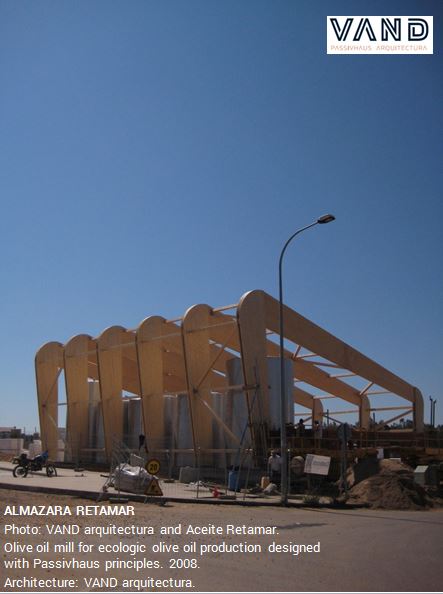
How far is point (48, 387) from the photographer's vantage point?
4978 centimetres

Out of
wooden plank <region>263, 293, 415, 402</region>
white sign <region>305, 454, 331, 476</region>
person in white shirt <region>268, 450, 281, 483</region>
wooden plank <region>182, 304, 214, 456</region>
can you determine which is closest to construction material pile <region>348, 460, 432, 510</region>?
white sign <region>305, 454, 331, 476</region>

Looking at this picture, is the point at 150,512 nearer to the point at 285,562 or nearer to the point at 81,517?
the point at 81,517

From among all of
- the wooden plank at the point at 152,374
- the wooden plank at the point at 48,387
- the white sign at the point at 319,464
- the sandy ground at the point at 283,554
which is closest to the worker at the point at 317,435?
the white sign at the point at 319,464

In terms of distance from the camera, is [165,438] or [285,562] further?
[165,438]

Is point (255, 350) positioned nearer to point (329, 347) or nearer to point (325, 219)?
point (329, 347)

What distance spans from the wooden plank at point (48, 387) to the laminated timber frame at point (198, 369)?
72mm

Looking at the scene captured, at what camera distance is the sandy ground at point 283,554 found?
873 centimetres

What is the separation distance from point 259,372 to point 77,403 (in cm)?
1948

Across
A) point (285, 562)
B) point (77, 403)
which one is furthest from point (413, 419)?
point (285, 562)

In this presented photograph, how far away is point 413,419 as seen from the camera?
45.8 meters

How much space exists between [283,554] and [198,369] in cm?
2595

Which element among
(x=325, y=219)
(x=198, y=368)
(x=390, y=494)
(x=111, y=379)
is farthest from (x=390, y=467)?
(x=111, y=379)

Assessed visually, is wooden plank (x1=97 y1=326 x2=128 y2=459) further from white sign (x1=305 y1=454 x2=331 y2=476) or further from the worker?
white sign (x1=305 y1=454 x2=331 y2=476)

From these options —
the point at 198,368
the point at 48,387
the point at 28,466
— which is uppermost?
the point at 198,368
